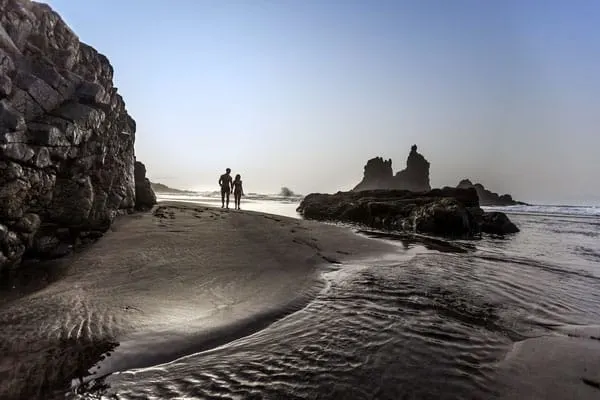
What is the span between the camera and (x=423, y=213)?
23.2 metres

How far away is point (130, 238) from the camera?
948cm

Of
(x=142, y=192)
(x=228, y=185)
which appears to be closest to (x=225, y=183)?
(x=228, y=185)

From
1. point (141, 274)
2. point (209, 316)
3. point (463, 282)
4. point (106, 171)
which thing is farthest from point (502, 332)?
point (106, 171)

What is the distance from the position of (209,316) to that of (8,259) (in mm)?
4261

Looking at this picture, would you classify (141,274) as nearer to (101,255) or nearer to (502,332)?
(101,255)

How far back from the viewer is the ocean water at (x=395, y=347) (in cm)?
373

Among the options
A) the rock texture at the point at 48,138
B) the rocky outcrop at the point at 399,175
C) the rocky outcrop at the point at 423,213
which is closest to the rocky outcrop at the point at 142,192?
the rock texture at the point at 48,138

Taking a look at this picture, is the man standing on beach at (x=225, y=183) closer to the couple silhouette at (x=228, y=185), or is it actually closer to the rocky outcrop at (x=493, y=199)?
the couple silhouette at (x=228, y=185)

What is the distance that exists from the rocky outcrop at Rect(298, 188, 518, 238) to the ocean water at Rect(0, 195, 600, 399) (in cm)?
1261

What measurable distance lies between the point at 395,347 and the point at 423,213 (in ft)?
64.7

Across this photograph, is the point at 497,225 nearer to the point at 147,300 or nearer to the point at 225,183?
the point at 225,183

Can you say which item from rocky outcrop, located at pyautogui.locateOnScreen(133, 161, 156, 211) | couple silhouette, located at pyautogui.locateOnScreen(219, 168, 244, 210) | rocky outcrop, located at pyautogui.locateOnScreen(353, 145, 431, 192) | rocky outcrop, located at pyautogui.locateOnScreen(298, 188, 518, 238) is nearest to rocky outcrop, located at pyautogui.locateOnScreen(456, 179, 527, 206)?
rocky outcrop, located at pyautogui.locateOnScreen(353, 145, 431, 192)

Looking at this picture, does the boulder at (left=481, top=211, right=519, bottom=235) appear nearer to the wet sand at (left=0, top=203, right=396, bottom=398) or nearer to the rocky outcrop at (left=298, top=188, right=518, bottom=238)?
the rocky outcrop at (left=298, top=188, right=518, bottom=238)

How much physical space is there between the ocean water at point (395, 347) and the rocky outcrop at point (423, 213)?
1261 cm
